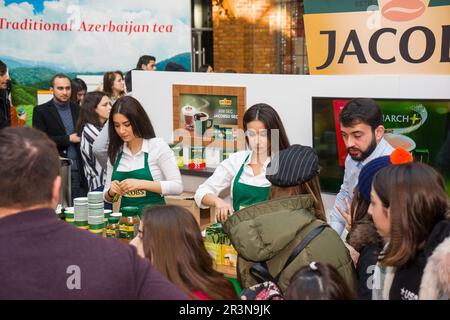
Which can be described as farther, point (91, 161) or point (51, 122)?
point (51, 122)

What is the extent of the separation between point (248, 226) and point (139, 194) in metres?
1.56

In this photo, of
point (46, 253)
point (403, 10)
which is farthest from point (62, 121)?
point (46, 253)

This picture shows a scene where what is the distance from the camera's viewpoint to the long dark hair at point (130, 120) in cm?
372

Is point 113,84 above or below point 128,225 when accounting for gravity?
above

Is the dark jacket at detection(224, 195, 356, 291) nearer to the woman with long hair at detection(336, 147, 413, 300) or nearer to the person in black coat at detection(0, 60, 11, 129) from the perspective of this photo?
the woman with long hair at detection(336, 147, 413, 300)

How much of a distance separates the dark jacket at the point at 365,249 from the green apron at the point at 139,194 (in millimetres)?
1616

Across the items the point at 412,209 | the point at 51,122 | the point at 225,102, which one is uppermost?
the point at 225,102

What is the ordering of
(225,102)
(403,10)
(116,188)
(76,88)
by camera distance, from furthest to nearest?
(76,88)
(225,102)
(403,10)
(116,188)

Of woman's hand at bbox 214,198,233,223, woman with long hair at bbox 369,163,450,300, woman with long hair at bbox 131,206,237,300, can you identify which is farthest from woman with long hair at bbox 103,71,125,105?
woman with long hair at bbox 369,163,450,300

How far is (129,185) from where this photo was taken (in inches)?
144

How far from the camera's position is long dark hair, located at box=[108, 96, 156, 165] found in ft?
12.2

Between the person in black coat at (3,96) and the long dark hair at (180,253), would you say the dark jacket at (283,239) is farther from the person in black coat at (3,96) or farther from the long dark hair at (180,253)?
A: the person in black coat at (3,96)

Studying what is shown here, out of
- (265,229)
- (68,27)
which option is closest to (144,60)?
(68,27)

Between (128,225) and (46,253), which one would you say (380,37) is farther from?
(46,253)
